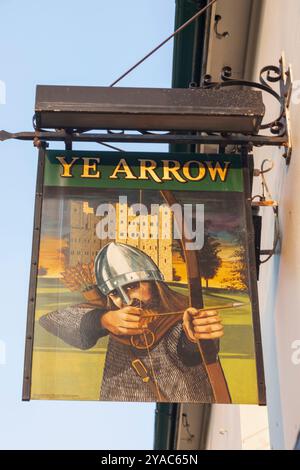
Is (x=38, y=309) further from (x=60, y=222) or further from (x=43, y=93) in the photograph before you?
(x=43, y=93)

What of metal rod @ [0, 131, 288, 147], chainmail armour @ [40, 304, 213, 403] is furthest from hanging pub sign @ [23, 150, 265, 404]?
metal rod @ [0, 131, 288, 147]

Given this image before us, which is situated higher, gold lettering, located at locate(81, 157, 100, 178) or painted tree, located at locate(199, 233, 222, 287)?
gold lettering, located at locate(81, 157, 100, 178)

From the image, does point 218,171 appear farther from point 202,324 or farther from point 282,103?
point 202,324

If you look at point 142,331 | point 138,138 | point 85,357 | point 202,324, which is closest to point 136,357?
point 142,331

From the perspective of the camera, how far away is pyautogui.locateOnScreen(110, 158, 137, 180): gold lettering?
19.3 ft

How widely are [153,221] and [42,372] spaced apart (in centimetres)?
128

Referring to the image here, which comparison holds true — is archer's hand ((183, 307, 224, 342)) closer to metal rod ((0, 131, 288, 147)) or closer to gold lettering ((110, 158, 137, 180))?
gold lettering ((110, 158, 137, 180))

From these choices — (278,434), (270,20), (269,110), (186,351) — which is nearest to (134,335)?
(186,351)

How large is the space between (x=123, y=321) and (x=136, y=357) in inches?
9.5

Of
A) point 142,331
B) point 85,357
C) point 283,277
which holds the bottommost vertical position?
point 85,357

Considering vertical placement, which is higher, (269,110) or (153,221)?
(269,110)

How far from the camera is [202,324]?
523cm

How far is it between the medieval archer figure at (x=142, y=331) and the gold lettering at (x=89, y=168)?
2.20 ft

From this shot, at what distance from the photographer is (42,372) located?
5.04 meters
